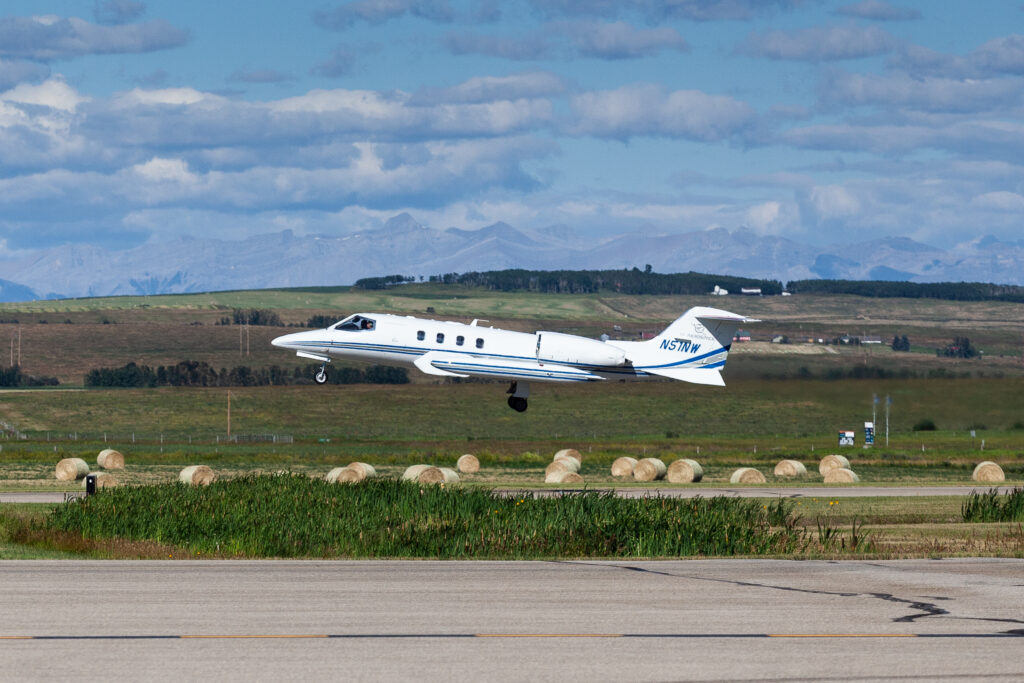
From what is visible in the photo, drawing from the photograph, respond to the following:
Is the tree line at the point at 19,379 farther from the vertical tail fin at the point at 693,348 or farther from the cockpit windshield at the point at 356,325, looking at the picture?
the vertical tail fin at the point at 693,348

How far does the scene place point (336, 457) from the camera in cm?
8650

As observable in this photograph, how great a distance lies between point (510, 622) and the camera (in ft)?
70.6

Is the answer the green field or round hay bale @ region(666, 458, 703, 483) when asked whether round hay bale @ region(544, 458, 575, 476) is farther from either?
round hay bale @ region(666, 458, 703, 483)

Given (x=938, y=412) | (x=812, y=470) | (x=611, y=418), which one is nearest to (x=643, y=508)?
(x=938, y=412)

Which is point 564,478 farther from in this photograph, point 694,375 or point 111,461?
point 111,461

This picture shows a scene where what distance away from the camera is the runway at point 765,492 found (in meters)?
55.0

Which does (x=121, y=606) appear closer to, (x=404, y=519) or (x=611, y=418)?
(x=404, y=519)

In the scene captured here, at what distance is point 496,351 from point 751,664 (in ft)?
119

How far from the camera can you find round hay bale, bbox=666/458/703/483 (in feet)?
222

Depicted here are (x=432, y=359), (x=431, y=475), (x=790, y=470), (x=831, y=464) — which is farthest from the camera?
(x=790, y=470)

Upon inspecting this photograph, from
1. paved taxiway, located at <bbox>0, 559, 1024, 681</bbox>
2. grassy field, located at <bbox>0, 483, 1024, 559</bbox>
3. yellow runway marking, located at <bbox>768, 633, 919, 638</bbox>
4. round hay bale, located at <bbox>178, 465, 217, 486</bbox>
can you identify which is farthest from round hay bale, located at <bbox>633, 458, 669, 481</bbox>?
yellow runway marking, located at <bbox>768, 633, 919, 638</bbox>

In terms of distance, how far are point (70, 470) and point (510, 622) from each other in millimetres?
50913

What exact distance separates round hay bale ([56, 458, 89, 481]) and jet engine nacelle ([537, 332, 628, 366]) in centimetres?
2658

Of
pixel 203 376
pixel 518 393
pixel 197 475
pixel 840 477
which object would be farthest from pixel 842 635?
pixel 203 376
